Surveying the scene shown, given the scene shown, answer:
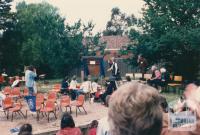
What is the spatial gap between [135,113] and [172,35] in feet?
85.4

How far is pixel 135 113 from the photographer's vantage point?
2424mm

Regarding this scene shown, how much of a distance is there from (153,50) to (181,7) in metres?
3.16

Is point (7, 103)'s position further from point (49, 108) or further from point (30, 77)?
point (30, 77)

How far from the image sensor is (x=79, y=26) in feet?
110

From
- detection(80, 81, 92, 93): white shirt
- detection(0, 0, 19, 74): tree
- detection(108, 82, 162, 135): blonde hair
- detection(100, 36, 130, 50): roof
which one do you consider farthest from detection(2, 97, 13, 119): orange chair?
detection(100, 36, 130, 50): roof

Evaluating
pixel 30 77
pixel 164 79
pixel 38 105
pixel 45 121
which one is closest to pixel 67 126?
pixel 45 121

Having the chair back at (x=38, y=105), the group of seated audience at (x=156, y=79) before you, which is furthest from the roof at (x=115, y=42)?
the chair back at (x=38, y=105)

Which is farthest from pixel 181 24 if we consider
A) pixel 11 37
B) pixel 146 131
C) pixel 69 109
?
pixel 146 131

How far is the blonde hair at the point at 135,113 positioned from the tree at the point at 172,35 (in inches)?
1019

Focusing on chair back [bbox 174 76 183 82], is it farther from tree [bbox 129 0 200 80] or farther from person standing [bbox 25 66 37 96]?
person standing [bbox 25 66 37 96]

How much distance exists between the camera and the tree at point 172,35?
2843cm

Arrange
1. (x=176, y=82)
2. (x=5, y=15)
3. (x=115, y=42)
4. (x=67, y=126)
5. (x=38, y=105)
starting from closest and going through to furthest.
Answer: (x=67, y=126) < (x=38, y=105) < (x=176, y=82) < (x=5, y=15) < (x=115, y=42)

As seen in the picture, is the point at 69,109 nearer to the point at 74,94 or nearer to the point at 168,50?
A: the point at 74,94

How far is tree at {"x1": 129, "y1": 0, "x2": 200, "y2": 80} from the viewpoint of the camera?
1119 inches
